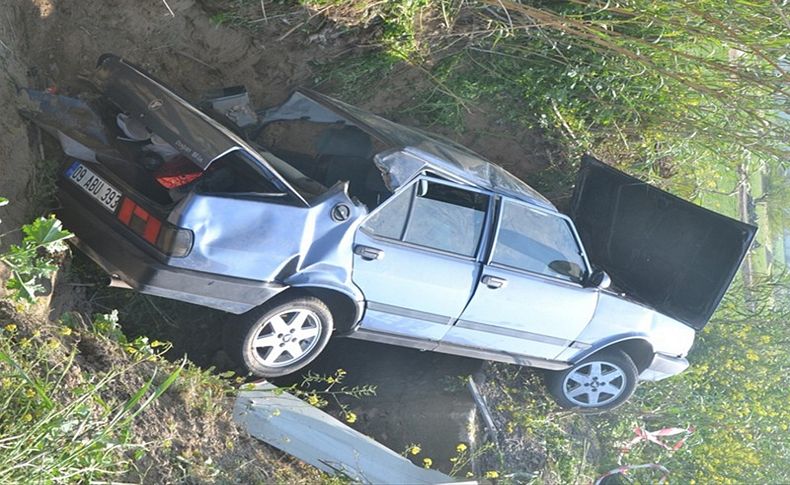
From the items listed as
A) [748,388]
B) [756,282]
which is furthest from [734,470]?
[756,282]

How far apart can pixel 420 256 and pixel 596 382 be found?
8.01ft

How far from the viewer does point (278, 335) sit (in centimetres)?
435

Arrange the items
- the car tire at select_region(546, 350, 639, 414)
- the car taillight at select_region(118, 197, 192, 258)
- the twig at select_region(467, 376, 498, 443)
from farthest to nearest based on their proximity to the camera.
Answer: the car tire at select_region(546, 350, 639, 414), the twig at select_region(467, 376, 498, 443), the car taillight at select_region(118, 197, 192, 258)

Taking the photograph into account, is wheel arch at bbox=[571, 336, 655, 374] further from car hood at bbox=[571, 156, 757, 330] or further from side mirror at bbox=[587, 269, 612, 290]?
side mirror at bbox=[587, 269, 612, 290]

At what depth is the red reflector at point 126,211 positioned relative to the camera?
3.83m

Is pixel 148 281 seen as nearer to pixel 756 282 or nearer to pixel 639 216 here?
pixel 639 216

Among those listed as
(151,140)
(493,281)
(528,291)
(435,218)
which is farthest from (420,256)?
(151,140)

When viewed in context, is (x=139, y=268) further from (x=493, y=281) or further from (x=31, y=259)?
(x=493, y=281)

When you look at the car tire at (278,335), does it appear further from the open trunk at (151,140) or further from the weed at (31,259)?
the weed at (31,259)

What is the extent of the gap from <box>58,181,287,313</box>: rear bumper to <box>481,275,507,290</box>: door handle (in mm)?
1460

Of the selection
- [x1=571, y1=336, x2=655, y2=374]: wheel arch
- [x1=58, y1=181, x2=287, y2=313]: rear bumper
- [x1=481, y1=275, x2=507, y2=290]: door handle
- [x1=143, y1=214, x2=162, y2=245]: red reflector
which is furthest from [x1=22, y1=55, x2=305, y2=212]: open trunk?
[x1=571, y1=336, x2=655, y2=374]: wheel arch

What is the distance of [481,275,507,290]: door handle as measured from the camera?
469 centimetres

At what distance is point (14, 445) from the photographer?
113 inches

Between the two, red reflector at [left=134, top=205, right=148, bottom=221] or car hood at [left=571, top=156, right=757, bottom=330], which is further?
car hood at [left=571, top=156, right=757, bottom=330]
